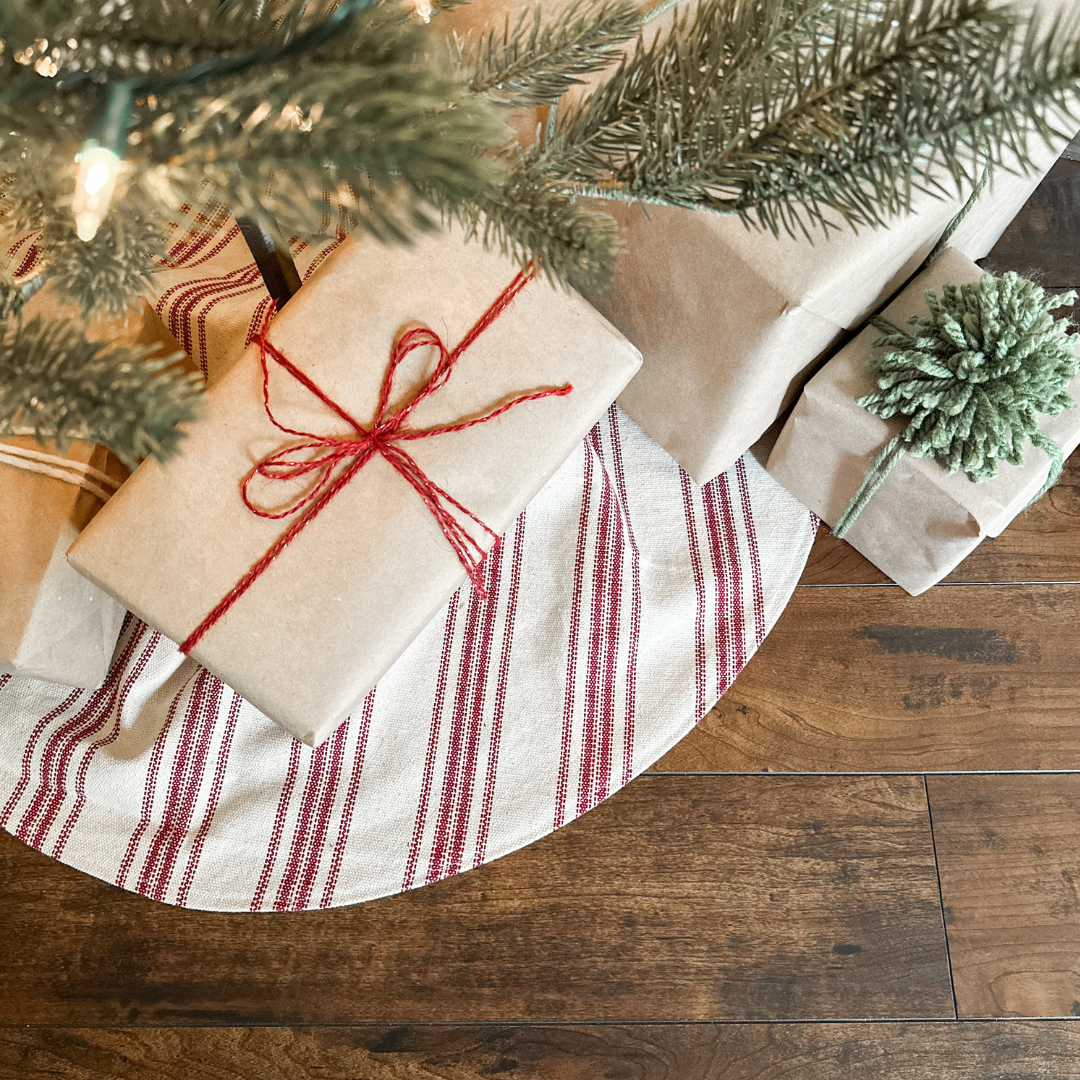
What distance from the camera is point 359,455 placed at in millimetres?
613

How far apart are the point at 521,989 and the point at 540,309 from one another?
1.82ft

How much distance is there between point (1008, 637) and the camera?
83cm

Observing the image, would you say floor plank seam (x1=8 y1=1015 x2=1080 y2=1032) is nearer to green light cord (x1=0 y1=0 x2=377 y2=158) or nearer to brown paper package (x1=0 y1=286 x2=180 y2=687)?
brown paper package (x1=0 y1=286 x2=180 y2=687)

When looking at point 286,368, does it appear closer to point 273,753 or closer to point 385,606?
point 385,606

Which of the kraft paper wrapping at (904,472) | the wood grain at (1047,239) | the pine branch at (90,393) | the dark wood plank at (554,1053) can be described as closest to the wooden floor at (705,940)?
the dark wood plank at (554,1053)

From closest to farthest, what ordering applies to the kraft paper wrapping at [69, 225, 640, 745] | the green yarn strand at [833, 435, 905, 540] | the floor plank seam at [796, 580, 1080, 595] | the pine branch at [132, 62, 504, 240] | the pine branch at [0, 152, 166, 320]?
the pine branch at [132, 62, 504, 240], the pine branch at [0, 152, 166, 320], the kraft paper wrapping at [69, 225, 640, 745], the green yarn strand at [833, 435, 905, 540], the floor plank seam at [796, 580, 1080, 595]

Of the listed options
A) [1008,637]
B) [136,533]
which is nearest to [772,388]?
[1008,637]

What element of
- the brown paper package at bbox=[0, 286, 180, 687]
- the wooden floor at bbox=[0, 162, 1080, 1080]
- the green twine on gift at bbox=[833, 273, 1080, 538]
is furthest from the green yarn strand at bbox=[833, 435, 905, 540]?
the brown paper package at bbox=[0, 286, 180, 687]

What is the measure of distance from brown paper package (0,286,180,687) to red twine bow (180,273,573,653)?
0.12 metres

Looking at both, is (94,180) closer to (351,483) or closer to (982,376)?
(351,483)

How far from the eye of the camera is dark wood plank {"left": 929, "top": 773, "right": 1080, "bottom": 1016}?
750 mm

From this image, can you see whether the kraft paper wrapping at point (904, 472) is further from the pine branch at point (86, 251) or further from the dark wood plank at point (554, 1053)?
the pine branch at point (86, 251)

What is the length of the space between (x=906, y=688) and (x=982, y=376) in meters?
0.30

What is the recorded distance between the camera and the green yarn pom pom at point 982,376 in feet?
2.20
